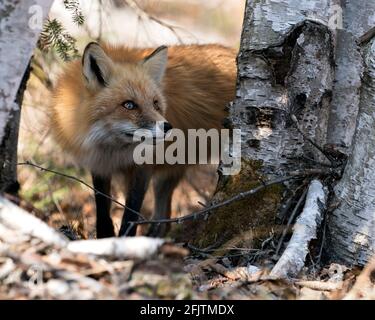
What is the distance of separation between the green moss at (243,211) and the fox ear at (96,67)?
4.27 ft

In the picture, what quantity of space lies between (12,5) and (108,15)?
2.05 m

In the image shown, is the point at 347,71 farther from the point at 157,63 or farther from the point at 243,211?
the point at 157,63

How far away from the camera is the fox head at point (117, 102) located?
4812 mm

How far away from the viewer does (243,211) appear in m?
4.13

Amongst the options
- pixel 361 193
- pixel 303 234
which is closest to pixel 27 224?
pixel 303 234

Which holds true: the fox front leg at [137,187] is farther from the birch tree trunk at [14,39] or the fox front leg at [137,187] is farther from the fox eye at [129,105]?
the birch tree trunk at [14,39]

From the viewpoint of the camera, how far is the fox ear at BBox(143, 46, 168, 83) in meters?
5.10

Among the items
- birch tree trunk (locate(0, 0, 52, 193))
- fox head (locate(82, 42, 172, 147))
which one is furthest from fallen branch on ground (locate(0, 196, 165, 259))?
fox head (locate(82, 42, 172, 147))

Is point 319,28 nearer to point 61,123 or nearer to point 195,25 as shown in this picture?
point 61,123

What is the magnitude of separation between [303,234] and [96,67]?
2086 mm

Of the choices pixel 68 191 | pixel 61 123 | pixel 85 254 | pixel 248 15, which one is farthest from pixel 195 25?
pixel 85 254

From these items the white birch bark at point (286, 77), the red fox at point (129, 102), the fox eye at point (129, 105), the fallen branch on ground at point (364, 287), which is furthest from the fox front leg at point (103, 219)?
the fallen branch on ground at point (364, 287)

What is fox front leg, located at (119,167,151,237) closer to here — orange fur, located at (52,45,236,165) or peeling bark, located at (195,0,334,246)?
orange fur, located at (52,45,236,165)
